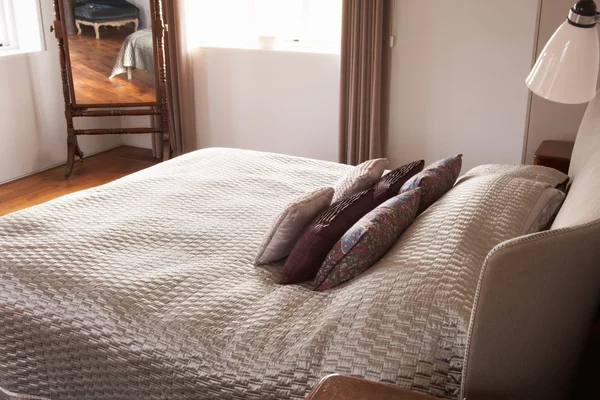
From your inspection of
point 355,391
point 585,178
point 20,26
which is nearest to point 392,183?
point 585,178

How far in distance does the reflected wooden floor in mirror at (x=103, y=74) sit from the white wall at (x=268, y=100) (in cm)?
47

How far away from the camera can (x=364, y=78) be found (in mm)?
3850

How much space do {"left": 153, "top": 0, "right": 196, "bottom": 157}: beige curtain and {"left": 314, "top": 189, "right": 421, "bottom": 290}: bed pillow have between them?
3.21 meters

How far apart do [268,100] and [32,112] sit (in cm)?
166

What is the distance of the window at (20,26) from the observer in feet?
13.9

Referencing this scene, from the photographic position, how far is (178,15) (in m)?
4.44

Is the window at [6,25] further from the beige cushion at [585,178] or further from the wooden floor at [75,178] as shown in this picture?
the beige cushion at [585,178]

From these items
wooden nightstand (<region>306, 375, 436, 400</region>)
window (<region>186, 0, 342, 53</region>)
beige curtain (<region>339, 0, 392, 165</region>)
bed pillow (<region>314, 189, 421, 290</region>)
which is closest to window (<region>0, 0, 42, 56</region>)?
window (<region>186, 0, 342, 53</region>)

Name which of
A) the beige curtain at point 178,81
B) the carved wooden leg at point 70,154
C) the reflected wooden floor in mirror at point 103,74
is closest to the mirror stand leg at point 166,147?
the beige curtain at point 178,81

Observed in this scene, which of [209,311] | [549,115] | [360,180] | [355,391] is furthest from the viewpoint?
[549,115]

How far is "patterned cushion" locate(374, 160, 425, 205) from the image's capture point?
1.92 m

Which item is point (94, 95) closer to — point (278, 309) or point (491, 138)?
point (491, 138)

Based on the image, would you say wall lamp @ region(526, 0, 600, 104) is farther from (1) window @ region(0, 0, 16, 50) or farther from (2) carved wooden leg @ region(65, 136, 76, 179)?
(1) window @ region(0, 0, 16, 50)

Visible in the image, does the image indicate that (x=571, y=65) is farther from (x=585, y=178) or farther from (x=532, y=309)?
(x=532, y=309)
